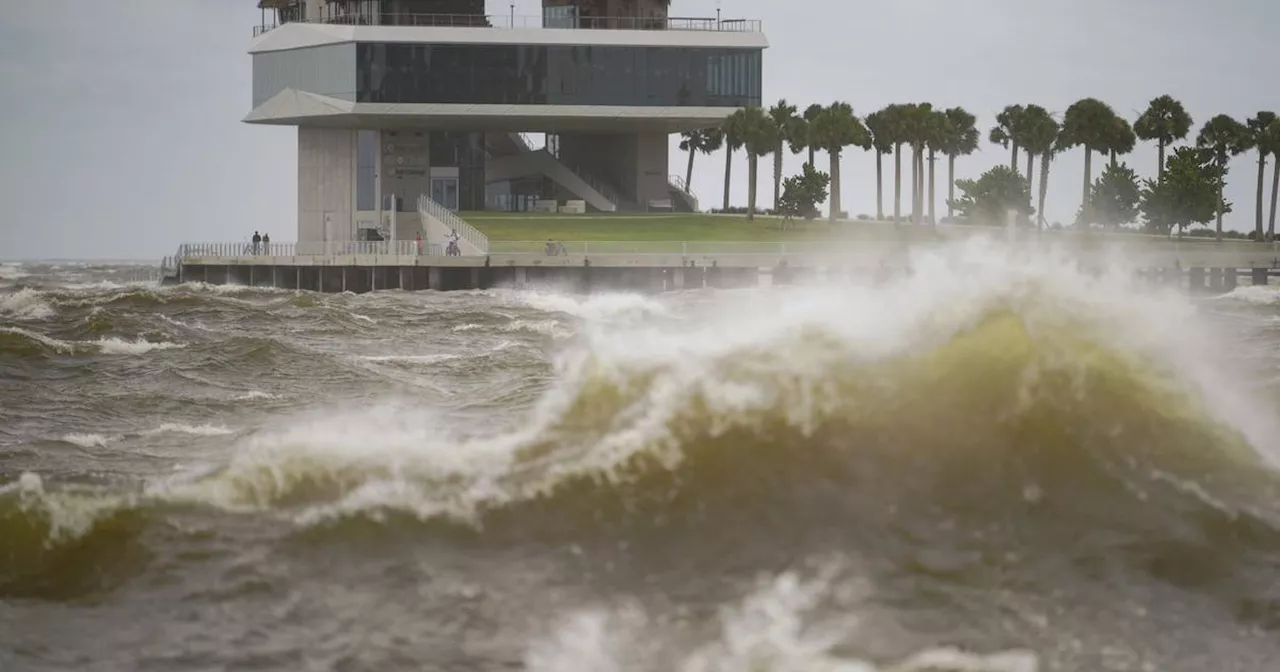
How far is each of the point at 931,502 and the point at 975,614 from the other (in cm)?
142

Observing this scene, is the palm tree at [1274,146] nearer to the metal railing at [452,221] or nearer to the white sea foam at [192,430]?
the metal railing at [452,221]

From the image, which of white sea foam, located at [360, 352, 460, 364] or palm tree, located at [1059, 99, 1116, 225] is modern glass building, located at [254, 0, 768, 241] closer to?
palm tree, located at [1059, 99, 1116, 225]

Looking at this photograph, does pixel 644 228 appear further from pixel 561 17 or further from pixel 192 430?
pixel 192 430

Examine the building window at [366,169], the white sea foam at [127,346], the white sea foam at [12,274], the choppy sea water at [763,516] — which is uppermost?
the building window at [366,169]

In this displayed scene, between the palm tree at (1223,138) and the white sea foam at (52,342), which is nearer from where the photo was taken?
the white sea foam at (52,342)

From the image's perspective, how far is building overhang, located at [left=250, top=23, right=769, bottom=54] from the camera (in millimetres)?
90562

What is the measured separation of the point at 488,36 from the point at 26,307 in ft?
147

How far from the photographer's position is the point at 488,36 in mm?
91125

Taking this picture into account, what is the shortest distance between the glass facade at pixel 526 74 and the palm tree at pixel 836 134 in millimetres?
15301

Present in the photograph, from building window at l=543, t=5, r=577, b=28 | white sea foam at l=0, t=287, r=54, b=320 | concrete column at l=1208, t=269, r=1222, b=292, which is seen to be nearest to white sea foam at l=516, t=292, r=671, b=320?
white sea foam at l=0, t=287, r=54, b=320

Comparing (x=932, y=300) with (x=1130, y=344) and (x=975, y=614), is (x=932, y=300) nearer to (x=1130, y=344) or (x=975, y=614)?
(x=1130, y=344)

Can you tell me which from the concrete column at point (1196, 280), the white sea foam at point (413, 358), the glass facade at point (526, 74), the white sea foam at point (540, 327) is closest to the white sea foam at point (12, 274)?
the glass facade at point (526, 74)

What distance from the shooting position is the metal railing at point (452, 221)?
2781 inches

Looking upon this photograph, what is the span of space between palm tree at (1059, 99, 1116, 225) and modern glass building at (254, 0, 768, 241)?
77.7 feet
